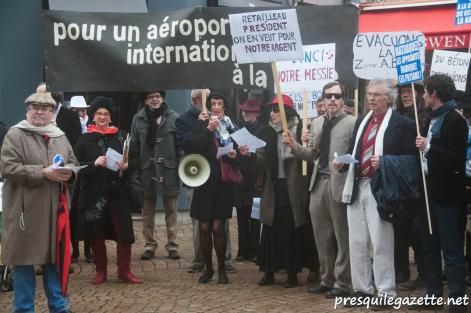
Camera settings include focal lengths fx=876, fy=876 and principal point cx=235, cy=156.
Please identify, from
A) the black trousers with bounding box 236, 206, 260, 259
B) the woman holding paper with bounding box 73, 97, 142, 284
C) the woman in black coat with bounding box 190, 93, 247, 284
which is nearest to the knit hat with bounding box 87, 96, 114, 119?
the woman holding paper with bounding box 73, 97, 142, 284

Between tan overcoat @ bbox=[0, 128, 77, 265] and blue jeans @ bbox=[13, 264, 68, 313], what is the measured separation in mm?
145

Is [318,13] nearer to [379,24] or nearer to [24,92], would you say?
[24,92]

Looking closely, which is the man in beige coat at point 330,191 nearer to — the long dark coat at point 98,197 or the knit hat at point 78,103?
the long dark coat at point 98,197

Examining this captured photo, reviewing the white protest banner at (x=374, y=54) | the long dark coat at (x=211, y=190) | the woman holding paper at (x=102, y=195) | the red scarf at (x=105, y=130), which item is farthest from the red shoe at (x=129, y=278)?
the white protest banner at (x=374, y=54)

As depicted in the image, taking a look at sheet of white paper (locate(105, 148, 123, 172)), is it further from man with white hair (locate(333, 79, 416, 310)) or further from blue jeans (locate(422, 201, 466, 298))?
blue jeans (locate(422, 201, 466, 298))

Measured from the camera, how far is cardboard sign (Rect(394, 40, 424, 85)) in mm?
8339

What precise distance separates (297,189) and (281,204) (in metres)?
0.24

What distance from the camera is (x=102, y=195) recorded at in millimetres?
9289

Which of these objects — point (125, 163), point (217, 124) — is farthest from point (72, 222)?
point (217, 124)

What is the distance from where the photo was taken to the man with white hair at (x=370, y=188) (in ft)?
26.2

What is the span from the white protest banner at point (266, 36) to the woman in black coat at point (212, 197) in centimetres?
77

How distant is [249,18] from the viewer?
355 inches

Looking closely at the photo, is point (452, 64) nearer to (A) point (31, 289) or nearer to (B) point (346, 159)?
(B) point (346, 159)

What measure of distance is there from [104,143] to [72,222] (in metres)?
0.91
